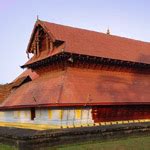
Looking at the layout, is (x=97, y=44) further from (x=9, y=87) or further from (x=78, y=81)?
(x=9, y=87)

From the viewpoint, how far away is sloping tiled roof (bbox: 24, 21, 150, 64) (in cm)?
1885

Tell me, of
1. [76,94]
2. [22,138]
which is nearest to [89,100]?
[76,94]

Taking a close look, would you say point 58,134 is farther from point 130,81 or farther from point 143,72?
point 143,72

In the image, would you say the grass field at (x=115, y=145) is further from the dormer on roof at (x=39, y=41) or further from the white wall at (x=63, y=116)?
the dormer on roof at (x=39, y=41)

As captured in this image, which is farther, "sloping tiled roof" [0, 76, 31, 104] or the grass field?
"sloping tiled roof" [0, 76, 31, 104]

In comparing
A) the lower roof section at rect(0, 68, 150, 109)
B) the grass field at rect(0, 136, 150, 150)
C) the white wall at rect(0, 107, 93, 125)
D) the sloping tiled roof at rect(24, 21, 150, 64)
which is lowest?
the grass field at rect(0, 136, 150, 150)

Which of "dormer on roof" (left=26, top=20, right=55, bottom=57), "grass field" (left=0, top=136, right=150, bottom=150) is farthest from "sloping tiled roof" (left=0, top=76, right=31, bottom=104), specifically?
"grass field" (left=0, top=136, right=150, bottom=150)

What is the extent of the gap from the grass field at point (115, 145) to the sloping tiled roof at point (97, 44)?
7.21 metres

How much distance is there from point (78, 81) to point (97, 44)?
388 cm

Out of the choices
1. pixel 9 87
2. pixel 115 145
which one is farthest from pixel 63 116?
pixel 9 87

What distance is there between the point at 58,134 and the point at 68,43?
9414mm

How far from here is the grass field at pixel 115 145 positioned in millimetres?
10250

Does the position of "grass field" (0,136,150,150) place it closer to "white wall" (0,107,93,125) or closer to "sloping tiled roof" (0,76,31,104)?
"white wall" (0,107,93,125)

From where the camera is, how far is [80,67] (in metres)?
18.5
